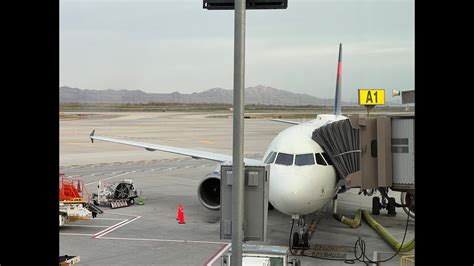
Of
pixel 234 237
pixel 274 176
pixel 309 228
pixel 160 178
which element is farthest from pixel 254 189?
pixel 160 178

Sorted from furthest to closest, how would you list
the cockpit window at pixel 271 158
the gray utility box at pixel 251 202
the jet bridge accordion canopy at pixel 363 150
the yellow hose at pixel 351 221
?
1. the yellow hose at pixel 351 221
2. the cockpit window at pixel 271 158
3. the jet bridge accordion canopy at pixel 363 150
4. the gray utility box at pixel 251 202

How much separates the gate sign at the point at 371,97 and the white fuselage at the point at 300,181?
211 centimetres

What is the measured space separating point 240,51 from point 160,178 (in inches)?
1083

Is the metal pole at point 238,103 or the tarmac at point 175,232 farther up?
the metal pole at point 238,103

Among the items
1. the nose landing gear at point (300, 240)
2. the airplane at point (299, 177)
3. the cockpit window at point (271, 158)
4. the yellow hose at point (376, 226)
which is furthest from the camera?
the yellow hose at point (376, 226)

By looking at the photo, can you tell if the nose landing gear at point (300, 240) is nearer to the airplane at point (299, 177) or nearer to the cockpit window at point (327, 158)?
the airplane at point (299, 177)

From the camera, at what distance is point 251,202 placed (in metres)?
5.32

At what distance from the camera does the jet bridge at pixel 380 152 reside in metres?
10.2

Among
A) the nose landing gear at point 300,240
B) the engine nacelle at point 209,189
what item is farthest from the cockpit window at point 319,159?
the engine nacelle at point 209,189

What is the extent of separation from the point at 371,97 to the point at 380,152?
5.33 metres

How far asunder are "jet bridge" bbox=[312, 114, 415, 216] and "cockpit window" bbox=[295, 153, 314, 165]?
0.99m

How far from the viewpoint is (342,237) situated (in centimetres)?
1609
